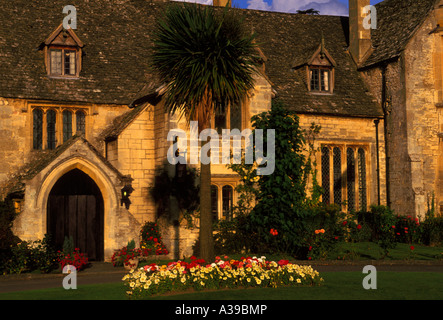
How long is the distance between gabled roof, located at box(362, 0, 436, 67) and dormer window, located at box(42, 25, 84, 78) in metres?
13.7

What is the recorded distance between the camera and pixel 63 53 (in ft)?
82.0

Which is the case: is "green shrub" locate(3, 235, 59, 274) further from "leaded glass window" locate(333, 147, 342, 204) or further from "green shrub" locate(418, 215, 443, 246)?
"green shrub" locate(418, 215, 443, 246)

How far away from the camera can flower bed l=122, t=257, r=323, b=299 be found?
13.3 meters

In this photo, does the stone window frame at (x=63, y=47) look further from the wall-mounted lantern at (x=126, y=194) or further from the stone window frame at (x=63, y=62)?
the wall-mounted lantern at (x=126, y=194)

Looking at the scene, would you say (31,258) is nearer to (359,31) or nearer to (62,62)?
(62,62)

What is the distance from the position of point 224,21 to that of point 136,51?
34.9 feet

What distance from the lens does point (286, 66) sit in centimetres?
2961

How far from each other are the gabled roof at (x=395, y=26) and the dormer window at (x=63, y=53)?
13.7 metres

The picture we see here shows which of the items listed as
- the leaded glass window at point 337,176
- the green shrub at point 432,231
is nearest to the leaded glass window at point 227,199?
the leaded glass window at point 337,176

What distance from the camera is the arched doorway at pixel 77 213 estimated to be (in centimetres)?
2356

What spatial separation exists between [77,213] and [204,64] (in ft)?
33.1

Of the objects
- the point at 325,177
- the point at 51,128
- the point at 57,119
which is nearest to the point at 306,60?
the point at 325,177

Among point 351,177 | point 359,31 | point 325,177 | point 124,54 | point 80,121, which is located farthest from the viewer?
point 359,31
